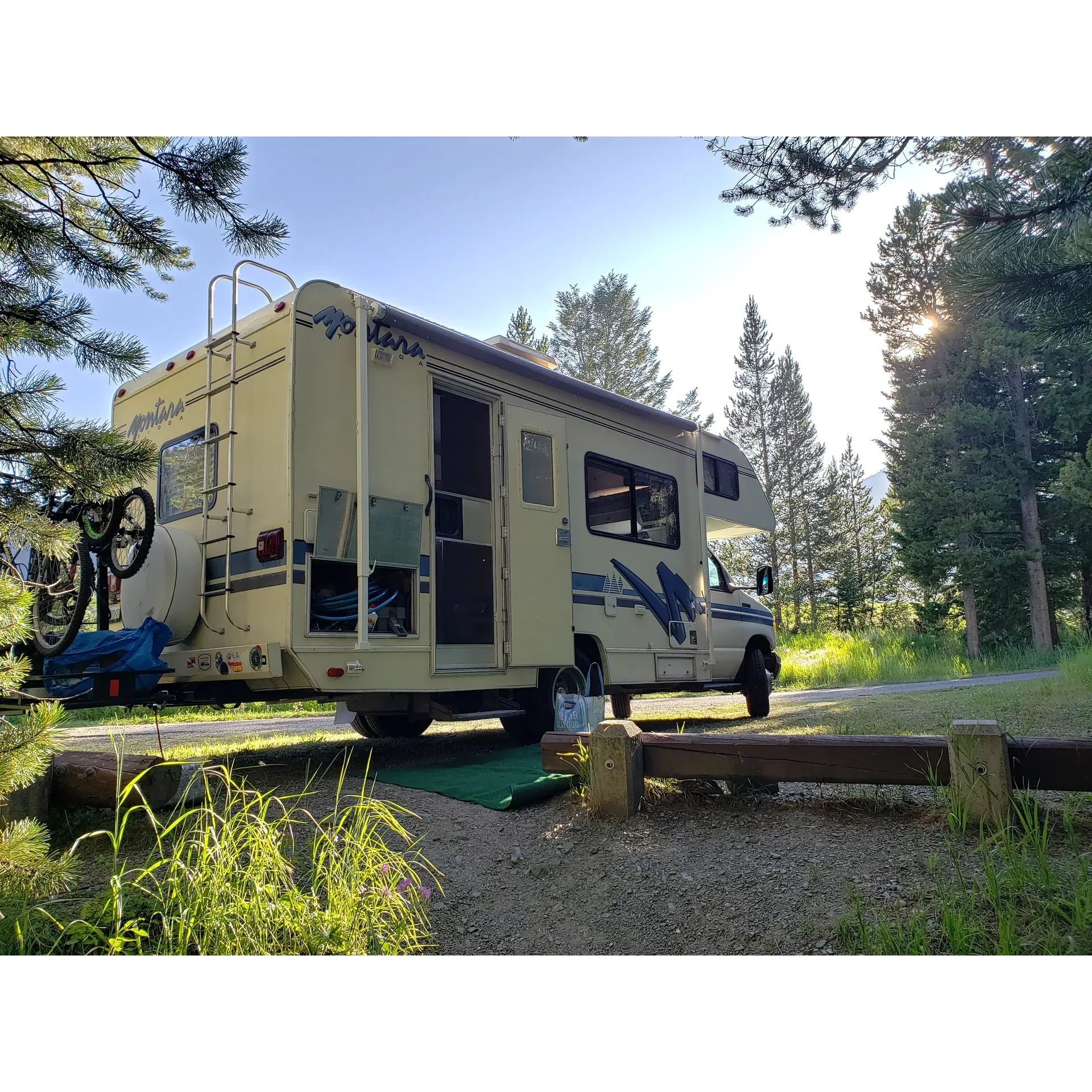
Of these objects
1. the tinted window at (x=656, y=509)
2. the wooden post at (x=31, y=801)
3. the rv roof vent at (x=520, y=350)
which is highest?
the rv roof vent at (x=520, y=350)

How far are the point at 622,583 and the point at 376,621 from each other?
226 centimetres

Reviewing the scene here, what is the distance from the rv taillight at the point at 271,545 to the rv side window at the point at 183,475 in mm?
690

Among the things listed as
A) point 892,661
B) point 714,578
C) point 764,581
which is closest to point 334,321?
point 714,578

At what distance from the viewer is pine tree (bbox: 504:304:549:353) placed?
79.7 ft

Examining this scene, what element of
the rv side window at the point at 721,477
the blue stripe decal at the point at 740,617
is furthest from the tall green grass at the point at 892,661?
the rv side window at the point at 721,477

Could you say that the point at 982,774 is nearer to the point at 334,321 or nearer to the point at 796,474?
the point at 334,321

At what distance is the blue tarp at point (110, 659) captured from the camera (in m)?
4.05

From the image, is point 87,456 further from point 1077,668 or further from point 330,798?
point 1077,668

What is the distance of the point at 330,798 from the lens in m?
4.05

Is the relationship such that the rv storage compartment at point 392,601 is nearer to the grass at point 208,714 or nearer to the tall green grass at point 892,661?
the grass at point 208,714

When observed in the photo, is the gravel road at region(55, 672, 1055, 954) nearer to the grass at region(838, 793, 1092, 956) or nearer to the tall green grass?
the grass at region(838, 793, 1092, 956)

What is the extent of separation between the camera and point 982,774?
9.73ft

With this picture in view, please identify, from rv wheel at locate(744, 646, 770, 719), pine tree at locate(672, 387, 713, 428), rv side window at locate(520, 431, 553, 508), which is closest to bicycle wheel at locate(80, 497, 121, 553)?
rv side window at locate(520, 431, 553, 508)
